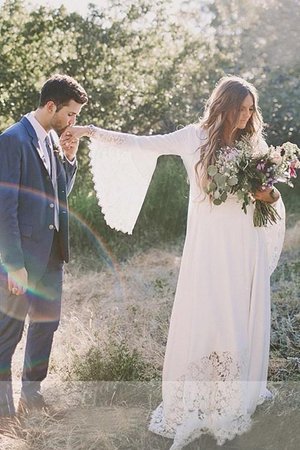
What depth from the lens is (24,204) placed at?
4047 mm

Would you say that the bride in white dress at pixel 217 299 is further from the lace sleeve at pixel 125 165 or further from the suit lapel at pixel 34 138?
the suit lapel at pixel 34 138

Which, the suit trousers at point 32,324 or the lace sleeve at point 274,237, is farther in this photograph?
the lace sleeve at point 274,237

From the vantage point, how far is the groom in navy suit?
3947 millimetres

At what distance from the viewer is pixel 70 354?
521 centimetres

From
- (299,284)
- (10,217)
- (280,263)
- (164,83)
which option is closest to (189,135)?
(10,217)

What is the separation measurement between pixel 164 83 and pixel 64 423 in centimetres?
751

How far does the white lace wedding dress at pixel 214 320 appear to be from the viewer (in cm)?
390

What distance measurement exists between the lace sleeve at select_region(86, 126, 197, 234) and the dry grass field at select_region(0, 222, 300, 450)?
107cm

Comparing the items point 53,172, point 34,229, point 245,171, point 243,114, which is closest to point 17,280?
point 34,229

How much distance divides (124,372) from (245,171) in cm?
176

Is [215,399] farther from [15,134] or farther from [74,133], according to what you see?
[15,134]

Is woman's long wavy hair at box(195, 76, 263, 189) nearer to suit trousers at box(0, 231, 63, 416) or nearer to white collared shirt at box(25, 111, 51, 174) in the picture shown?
white collared shirt at box(25, 111, 51, 174)

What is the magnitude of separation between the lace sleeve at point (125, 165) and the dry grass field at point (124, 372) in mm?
1068

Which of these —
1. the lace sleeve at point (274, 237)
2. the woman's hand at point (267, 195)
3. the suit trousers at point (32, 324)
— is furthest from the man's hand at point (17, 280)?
the lace sleeve at point (274, 237)
